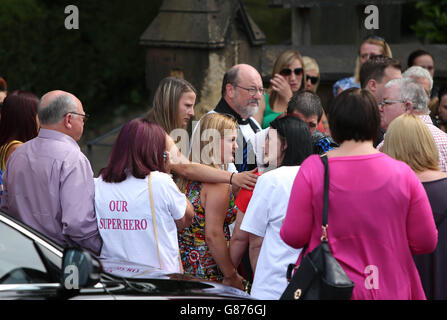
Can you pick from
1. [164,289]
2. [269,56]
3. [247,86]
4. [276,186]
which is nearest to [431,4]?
[269,56]

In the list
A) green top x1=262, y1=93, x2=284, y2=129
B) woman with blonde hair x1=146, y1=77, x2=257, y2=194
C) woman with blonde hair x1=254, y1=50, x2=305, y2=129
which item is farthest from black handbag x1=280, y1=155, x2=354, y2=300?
woman with blonde hair x1=254, y1=50, x2=305, y2=129

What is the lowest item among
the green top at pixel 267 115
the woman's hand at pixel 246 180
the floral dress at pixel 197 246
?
the floral dress at pixel 197 246

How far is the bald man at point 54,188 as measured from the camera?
4406mm

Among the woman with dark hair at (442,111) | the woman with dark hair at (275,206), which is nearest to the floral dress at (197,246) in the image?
the woman with dark hair at (275,206)

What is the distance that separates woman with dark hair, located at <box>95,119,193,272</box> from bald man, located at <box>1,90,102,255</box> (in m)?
0.11

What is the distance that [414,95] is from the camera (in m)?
5.32

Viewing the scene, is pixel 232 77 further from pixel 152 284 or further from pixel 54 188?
pixel 152 284

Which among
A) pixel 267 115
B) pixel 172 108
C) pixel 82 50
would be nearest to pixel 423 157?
pixel 172 108

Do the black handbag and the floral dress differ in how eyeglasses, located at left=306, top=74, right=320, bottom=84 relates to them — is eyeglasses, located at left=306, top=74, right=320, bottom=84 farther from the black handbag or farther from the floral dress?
the black handbag

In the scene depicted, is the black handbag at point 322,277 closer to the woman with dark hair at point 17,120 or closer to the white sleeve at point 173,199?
the white sleeve at point 173,199

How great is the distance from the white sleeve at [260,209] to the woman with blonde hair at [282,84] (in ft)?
9.28

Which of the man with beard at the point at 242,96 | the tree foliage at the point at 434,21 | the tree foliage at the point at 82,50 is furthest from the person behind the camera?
the tree foliage at the point at 82,50

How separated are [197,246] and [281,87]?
2577 mm
